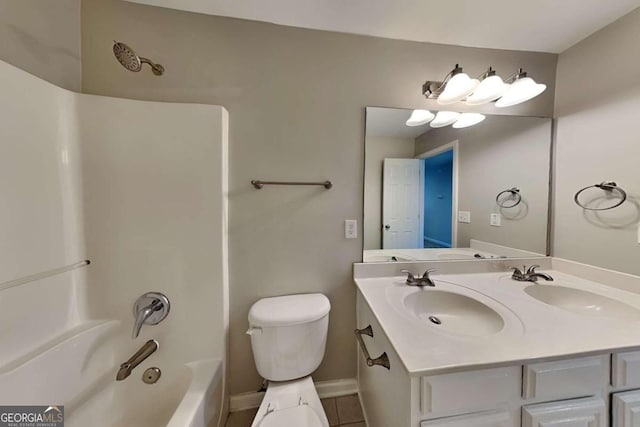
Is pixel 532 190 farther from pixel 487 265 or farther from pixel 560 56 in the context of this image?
pixel 560 56

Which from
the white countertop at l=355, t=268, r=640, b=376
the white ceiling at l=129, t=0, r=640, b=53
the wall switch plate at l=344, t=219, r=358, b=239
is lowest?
the white countertop at l=355, t=268, r=640, b=376

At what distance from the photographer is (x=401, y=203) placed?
1.40 meters

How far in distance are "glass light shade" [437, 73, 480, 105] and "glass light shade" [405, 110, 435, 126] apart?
0.12 m

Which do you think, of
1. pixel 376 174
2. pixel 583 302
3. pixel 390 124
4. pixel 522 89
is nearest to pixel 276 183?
pixel 376 174

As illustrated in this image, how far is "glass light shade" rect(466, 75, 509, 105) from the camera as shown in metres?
1.22

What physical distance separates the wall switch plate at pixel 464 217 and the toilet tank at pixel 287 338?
106 cm

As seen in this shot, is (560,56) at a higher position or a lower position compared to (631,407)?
higher

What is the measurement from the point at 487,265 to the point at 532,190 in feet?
2.01

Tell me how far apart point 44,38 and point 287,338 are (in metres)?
1.82

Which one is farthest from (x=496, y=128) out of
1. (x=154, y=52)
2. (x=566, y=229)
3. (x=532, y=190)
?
(x=154, y=52)

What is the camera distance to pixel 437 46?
4.42 feet

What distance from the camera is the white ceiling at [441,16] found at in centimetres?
109

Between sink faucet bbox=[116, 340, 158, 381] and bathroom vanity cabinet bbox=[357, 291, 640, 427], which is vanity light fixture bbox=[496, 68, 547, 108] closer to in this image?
bathroom vanity cabinet bbox=[357, 291, 640, 427]

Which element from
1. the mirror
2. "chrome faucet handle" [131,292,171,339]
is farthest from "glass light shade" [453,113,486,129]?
"chrome faucet handle" [131,292,171,339]
